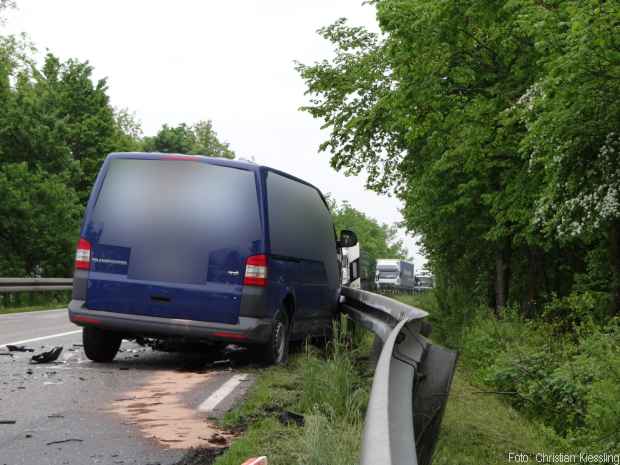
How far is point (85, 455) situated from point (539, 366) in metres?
9.29

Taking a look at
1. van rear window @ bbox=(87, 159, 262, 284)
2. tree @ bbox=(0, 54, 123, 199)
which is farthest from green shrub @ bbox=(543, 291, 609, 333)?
tree @ bbox=(0, 54, 123, 199)

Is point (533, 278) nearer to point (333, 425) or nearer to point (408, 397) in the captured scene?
point (333, 425)

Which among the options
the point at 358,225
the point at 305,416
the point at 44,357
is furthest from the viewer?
the point at 358,225

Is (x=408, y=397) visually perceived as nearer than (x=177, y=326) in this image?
Yes

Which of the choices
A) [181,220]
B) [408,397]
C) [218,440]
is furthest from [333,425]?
[181,220]

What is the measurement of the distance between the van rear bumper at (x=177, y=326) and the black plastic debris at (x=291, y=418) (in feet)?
9.24

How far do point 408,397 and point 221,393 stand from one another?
3.81m

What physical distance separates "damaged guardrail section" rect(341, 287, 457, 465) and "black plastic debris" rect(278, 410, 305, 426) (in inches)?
38.3

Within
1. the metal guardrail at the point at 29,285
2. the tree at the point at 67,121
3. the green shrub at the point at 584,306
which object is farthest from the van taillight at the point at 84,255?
the tree at the point at 67,121

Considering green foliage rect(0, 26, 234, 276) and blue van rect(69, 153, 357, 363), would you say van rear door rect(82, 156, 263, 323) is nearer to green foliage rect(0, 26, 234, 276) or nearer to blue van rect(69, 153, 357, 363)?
blue van rect(69, 153, 357, 363)

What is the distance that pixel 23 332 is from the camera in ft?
47.3

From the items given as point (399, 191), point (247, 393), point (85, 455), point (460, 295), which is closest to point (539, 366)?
point (247, 393)

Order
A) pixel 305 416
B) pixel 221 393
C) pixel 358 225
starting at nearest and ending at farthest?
1. pixel 305 416
2. pixel 221 393
3. pixel 358 225

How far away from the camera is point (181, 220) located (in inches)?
385
